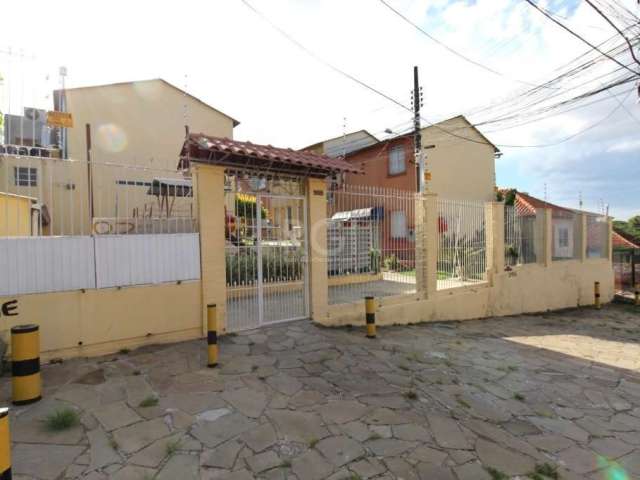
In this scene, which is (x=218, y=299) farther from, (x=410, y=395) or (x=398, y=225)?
(x=398, y=225)

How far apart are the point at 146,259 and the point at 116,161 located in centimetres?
1245

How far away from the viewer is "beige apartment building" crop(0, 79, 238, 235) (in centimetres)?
489

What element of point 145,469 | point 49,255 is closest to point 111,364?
point 49,255

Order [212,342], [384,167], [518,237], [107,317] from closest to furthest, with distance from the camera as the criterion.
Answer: [212,342]
[107,317]
[518,237]
[384,167]

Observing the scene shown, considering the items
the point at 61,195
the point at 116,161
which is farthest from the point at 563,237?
the point at 116,161

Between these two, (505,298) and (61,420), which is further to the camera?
(505,298)

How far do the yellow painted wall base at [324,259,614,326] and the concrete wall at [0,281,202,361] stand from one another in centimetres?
257

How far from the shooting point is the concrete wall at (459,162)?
19.6 m

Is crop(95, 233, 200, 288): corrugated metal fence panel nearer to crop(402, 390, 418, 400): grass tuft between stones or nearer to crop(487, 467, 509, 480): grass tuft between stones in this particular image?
crop(402, 390, 418, 400): grass tuft between stones

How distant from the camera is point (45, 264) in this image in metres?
4.60

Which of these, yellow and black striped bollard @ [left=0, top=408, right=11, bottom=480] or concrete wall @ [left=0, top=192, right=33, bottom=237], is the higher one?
concrete wall @ [left=0, top=192, right=33, bottom=237]

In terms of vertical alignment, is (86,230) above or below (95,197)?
below

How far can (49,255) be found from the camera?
462 cm

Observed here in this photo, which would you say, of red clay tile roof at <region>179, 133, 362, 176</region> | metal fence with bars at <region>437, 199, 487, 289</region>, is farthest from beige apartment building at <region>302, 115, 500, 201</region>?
red clay tile roof at <region>179, 133, 362, 176</region>
